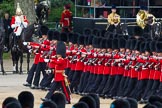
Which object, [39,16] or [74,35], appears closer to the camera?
[74,35]

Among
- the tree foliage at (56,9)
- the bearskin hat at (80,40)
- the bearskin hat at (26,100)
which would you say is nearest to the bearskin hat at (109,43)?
the bearskin hat at (80,40)

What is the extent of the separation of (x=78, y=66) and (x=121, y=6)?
13.5m

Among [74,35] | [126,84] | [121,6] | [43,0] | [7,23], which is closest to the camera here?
[126,84]

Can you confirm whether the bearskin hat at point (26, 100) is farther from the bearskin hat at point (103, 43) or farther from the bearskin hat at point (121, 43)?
the bearskin hat at point (103, 43)

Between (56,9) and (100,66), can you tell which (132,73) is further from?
(56,9)

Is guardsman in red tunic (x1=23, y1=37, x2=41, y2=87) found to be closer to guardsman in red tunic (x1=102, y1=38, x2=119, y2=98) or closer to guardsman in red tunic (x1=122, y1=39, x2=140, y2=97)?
guardsman in red tunic (x1=102, y1=38, x2=119, y2=98)

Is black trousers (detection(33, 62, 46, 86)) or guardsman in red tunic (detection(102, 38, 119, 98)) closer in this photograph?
guardsman in red tunic (detection(102, 38, 119, 98))

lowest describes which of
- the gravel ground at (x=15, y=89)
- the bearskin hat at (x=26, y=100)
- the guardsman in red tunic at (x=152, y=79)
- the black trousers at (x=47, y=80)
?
the gravel ground at (x=15, y=89)

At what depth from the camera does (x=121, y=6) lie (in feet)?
124

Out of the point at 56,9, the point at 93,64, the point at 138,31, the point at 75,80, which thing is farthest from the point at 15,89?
the point at 56,9

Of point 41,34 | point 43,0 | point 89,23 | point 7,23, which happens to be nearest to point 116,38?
point 41,34

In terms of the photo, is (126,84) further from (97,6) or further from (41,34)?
(97,6)

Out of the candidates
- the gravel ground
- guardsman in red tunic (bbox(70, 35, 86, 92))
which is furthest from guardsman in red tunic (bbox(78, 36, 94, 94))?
the gravel ground

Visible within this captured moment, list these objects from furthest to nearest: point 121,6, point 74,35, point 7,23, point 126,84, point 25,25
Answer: point 121,6, point 7,23, point 25,25, point 74,35, point 126,84
